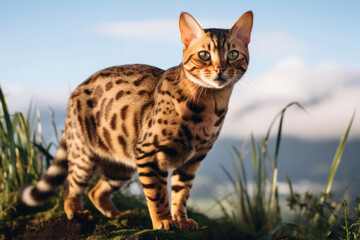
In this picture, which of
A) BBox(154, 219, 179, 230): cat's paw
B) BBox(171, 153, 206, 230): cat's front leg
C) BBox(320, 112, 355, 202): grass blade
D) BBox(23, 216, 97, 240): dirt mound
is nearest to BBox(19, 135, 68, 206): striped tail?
BBox(23, 216, 97, 240): dirt mound

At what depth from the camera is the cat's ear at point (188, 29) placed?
3.12 meters

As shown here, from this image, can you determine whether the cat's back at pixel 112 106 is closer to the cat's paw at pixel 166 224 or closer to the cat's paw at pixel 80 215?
the cat's paw at pixel 80 215

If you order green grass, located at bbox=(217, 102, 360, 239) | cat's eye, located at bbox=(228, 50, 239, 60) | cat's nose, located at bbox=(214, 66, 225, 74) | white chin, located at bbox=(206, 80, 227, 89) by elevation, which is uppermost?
cat's eye, located at bbox=(228, 50, 239, 60)

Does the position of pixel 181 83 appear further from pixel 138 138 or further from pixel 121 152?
pixel 121 152

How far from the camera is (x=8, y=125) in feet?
15.2

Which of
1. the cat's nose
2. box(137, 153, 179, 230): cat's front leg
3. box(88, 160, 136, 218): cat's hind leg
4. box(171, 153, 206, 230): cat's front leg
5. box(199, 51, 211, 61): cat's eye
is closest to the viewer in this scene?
the cat's nose

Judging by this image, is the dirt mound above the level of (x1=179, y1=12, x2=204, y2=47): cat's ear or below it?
below

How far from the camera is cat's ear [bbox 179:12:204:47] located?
123 inches

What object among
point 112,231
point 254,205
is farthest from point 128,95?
point 254,205

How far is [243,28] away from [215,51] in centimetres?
39

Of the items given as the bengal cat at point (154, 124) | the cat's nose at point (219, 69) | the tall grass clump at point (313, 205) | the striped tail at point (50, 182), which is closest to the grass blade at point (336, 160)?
the tall grass clump at point (313, 205)

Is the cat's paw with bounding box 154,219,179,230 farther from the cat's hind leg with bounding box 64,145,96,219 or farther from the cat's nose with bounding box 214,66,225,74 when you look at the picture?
the cat's nose with bounding box 214,66,225,74

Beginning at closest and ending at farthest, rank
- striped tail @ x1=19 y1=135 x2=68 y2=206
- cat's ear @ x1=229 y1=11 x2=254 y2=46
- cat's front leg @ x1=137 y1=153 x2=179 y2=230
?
1. cat's ear @ x1=229 y1=11 x2=254 y2=46
2. cat's front leg @ x1=137 y1=153 x2=179 y2=230
3. striped tail @ x1=19 y1=135 x2=68 y2=206

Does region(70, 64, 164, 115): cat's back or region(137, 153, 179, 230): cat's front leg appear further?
region(70, 64, 164, 115): cat's back
